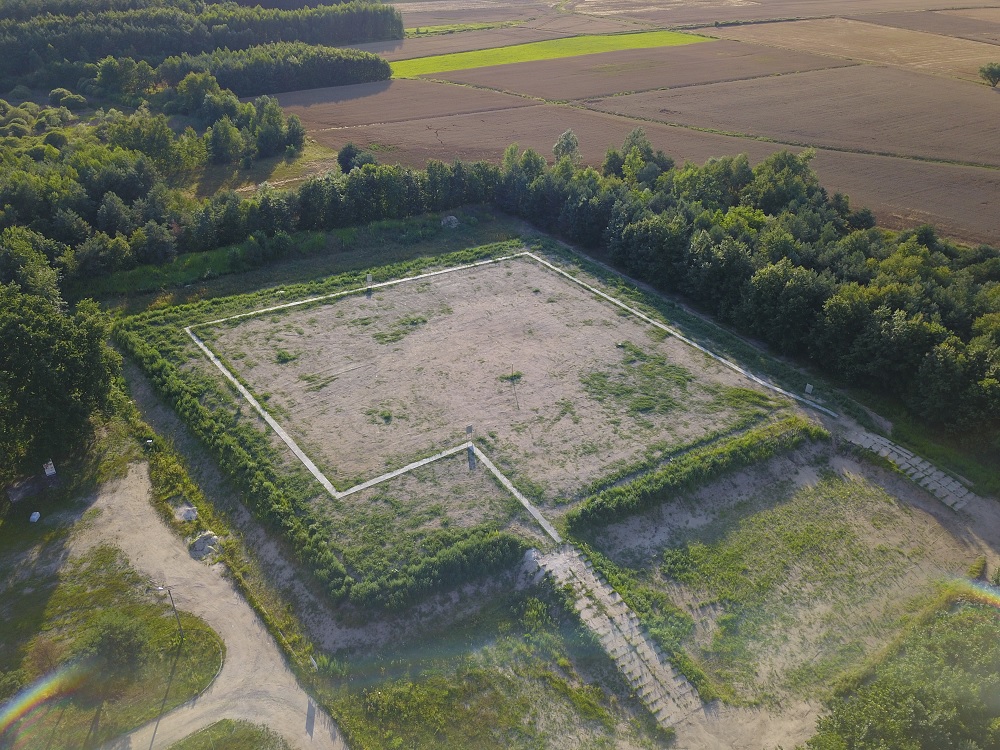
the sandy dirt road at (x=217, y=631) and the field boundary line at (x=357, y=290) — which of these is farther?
the field boundary line at (x=357, y=290)

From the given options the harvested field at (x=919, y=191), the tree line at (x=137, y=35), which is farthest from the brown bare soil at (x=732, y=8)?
the harvested field at (x=919, y=191)

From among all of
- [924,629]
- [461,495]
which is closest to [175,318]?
[461,495]

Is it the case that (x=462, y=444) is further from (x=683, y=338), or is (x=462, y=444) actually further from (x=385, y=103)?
(x=385, y=103)

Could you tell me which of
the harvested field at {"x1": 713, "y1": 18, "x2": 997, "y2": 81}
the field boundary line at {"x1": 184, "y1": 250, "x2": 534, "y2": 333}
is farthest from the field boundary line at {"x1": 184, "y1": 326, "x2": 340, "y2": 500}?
the harvested field at {"x1": 713, "y1": 18, "x2": 997, "y2": 81}

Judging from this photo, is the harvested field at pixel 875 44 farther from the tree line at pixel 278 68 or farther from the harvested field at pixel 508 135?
A: the tree line at pixel 278 68

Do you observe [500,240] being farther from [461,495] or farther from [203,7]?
[203,7]

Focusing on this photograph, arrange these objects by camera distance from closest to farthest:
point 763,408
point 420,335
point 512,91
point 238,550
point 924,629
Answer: point 924,629 → point 238,550 → point 763,408 → point 420,335 → point 512,91
